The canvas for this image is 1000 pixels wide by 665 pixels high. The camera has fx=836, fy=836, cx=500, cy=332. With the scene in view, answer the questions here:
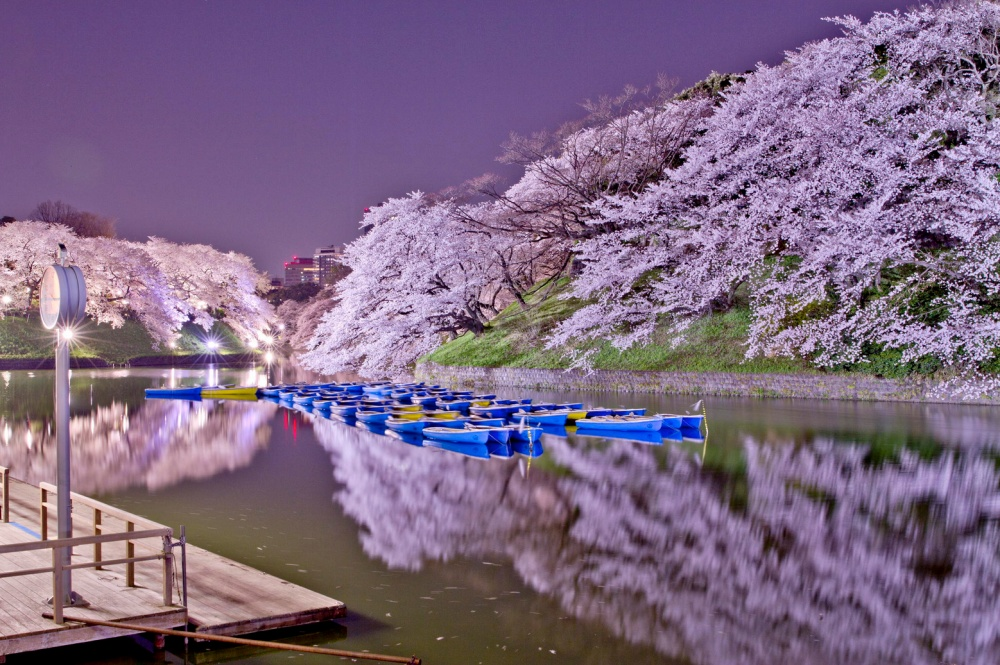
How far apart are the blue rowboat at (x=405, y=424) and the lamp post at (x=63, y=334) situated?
1317 cm

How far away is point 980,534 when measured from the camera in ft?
33.0

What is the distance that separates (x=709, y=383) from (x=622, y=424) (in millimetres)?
10920

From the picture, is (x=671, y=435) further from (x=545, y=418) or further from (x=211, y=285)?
(x=211, y=285)

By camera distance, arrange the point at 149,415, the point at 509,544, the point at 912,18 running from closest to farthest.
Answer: the point at 509,544 → the point at 149,415 → the point at 912,18

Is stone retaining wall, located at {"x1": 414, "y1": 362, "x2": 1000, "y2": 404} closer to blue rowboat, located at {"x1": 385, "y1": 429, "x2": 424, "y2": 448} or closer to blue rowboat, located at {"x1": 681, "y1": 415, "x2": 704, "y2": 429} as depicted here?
blue rowboat, located at {"x1": 681, "y1": 415, "x2": 704, "y2": 429}

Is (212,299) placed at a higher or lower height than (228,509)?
higher

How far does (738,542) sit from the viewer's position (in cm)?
972

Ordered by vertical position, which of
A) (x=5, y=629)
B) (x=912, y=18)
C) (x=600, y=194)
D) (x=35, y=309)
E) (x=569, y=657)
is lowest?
(x=569, y=657)

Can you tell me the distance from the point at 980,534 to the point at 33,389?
33878mm

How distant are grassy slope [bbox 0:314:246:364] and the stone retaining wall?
26208 millimetres

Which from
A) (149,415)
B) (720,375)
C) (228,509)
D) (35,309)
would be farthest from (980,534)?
(35,309)

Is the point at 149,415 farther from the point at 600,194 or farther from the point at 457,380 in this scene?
the point at 600,194

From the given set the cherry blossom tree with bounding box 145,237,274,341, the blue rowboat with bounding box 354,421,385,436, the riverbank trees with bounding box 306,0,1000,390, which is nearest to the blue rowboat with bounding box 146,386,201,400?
the riverbank trees with bounding box 306,0,1000,390

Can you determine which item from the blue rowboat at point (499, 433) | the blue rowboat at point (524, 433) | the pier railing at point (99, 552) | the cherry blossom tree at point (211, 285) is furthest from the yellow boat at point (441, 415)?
the cherry blossom tree at point (211, 285)
